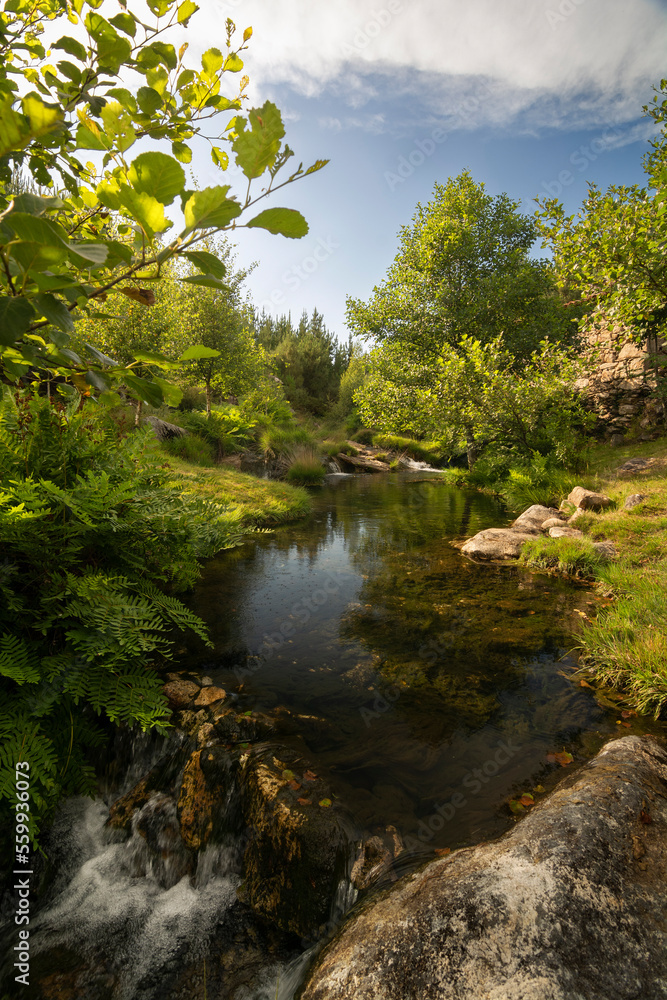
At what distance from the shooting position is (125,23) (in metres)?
1.10

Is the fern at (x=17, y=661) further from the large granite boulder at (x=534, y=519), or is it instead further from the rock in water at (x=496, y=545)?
the large granite boulder at (x=534, y=519)

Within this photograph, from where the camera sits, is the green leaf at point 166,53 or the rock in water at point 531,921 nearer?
the green leaf at point 166,53

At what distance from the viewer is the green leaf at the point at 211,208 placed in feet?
2.33

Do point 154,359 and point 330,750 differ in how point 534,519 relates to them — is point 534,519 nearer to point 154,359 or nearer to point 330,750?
point 330,750

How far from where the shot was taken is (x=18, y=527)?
2.12 metres

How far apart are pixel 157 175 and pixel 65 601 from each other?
2.29m

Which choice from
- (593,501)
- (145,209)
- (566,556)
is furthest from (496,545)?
(145,209)

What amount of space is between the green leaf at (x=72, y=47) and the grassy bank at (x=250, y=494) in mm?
7353

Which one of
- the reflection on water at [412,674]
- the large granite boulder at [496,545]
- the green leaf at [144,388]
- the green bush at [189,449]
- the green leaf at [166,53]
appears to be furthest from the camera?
the green bush at [189,449]

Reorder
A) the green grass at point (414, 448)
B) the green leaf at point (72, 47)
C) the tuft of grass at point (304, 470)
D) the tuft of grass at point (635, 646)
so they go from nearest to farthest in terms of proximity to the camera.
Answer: the green leaf at point (72, 47) < the tuft of grass at point (635, 646) < the tuft of grass at point (304, 470) < the green grass at point (414, 448)

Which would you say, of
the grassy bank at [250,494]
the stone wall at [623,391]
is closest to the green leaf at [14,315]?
the grassy bank at [250,494]

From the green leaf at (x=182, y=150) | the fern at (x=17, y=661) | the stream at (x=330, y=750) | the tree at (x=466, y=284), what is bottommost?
the stream at (x=330, y=750)

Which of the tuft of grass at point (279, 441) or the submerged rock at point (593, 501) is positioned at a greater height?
the tuft of grass at point (279, 441)

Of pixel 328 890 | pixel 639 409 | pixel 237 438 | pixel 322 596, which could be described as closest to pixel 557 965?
pixel 328 890
